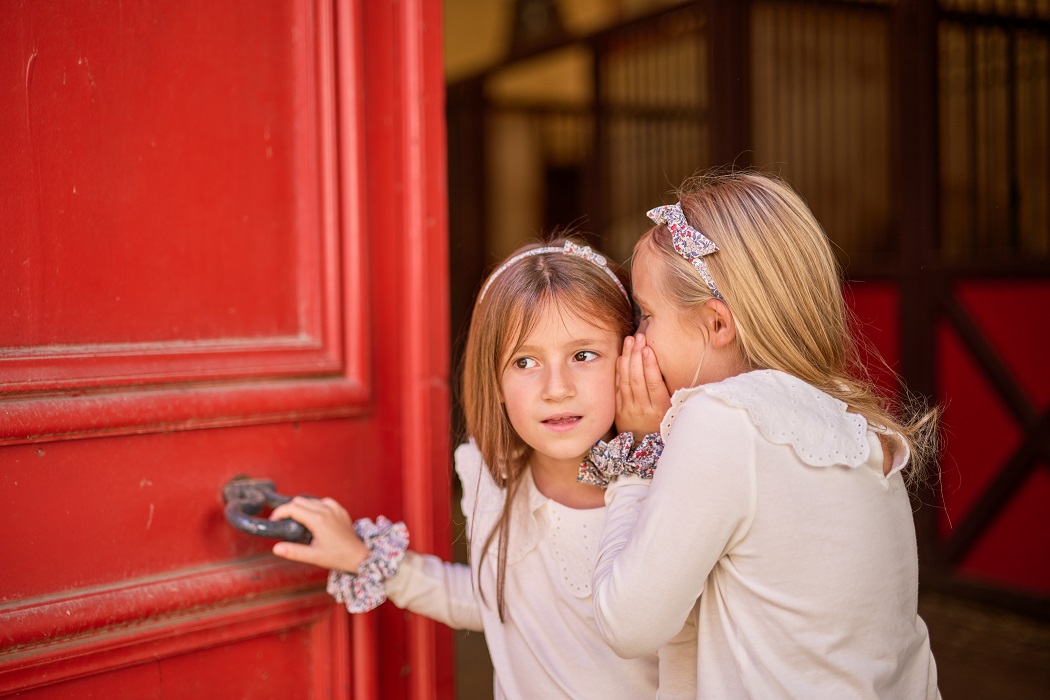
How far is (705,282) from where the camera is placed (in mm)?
1421

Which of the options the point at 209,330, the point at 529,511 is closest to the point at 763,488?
the point at 529,511

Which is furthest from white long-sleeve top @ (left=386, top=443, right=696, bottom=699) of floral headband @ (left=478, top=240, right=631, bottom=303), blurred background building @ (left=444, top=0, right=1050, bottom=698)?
blurred background building @ (left=444, top=0, right=1050, bottom=698)

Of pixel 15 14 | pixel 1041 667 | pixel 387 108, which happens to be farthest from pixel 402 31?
pixel 1041 667

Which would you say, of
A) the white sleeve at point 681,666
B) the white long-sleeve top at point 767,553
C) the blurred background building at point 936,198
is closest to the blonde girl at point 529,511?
the white sleeve at point 681,666

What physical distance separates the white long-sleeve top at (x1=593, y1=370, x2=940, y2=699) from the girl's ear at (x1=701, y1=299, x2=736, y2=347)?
105 millimetres

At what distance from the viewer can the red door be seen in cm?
133

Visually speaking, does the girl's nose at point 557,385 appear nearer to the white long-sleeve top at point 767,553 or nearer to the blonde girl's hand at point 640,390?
the blonde girl's hand at point 640,390

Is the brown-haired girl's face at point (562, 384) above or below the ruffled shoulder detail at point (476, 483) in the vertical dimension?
above

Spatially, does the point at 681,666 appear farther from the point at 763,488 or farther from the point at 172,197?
the point at 172,197

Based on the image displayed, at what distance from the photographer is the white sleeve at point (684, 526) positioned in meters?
1.23

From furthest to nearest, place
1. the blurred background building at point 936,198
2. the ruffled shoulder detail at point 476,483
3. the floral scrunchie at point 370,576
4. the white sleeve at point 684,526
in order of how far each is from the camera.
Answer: the blurred background building at point 936,198 → the ruffled shoulder detail at point 476,483 → the floral scrunchie at point 370,576 → the white sleeve at point 684,526

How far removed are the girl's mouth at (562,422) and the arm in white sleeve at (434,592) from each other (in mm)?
337

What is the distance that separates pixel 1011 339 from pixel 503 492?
11.2ft

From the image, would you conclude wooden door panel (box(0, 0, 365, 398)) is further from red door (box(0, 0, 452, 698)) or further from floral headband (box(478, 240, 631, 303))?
floral headband (box(478, 240, 631, 303))
